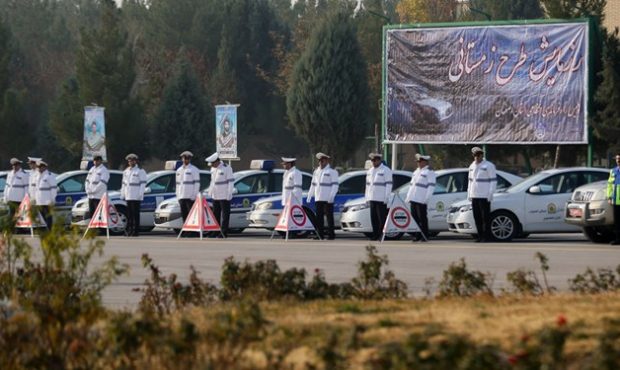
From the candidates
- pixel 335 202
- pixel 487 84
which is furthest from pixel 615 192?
pixel 487 84

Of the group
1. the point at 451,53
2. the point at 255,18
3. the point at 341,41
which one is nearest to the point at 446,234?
the point at 451,53

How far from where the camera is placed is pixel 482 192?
25.8m

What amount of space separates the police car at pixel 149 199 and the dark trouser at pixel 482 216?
25.3 feet

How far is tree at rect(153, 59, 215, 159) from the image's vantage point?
219 feet

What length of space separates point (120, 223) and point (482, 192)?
8414mm

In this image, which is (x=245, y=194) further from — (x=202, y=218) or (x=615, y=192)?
(x=615, y=192)

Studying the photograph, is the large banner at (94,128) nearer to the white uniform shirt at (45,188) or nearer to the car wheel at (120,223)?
the car wheel at (120,223)

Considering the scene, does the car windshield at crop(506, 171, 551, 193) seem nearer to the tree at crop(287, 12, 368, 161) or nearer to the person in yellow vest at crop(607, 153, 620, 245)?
the person in yellow vest at crop(607, 153, 620, 245)

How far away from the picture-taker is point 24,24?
9488 centimetres

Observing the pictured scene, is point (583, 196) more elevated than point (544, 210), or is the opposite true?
point (583, 196)

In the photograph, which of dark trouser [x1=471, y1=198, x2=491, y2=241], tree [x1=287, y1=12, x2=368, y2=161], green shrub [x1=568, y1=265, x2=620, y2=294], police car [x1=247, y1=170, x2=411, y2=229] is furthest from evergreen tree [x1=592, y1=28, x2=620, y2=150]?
green shrub [x1=568, y1=265, x2=620, y2=294]

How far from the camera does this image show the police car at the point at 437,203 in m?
27.7

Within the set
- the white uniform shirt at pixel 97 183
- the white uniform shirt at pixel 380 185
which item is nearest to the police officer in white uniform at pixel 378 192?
the white uniform shirt at pixel 380 185

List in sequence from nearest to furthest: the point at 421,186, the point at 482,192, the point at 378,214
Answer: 1. the point at 482,192
2. the point at 421,186
3. the point at 378,214
